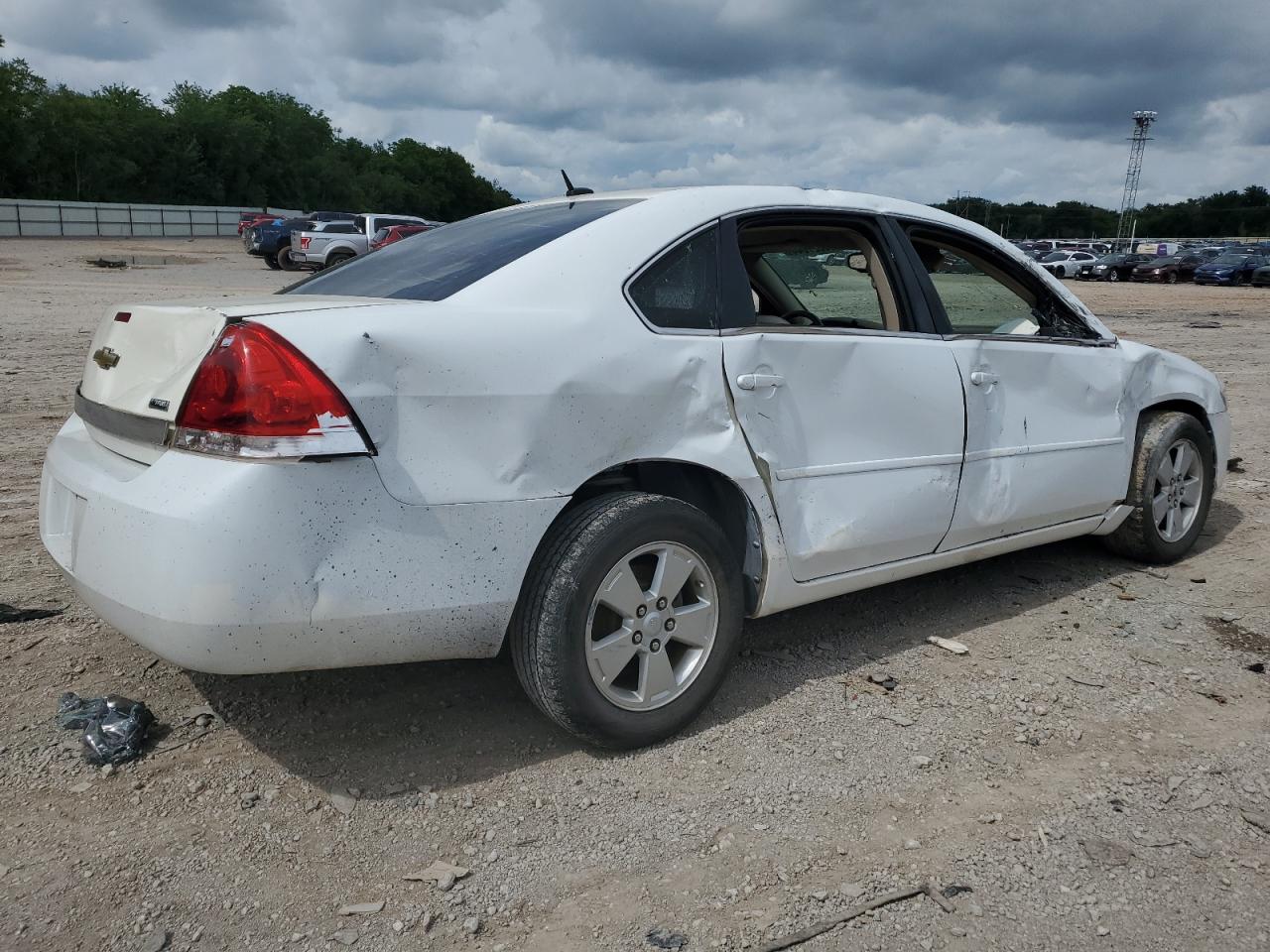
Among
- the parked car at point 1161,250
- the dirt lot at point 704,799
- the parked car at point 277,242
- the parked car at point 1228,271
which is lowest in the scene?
the dirt lot at point 704,799

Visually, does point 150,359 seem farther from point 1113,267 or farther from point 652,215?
point 1113,267

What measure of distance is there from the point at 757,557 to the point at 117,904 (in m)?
1.94

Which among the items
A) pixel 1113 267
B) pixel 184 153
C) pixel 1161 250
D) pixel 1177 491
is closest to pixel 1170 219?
pixel 1161 250

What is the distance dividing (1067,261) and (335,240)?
121 feet

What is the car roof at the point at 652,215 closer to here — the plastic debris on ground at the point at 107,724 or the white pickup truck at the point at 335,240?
the plastic debris on ground at the point at 107,724

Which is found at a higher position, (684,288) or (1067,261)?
(1067,261)

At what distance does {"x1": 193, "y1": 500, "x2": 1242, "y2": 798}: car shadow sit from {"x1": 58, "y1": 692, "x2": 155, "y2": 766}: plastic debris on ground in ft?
0.84

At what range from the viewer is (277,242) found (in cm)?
3231

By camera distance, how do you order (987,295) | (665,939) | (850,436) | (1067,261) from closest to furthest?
(665,939) → (850,436) → (987,295) → (1067,261)

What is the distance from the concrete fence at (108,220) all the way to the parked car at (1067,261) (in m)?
42.3

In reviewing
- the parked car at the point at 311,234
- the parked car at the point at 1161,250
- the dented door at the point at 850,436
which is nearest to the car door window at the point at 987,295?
the dented door at the point at 850,436

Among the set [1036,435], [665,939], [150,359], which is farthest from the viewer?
[1036,435]

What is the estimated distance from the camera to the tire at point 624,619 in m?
2.83

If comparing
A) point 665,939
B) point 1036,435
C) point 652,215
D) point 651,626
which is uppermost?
point 652,215
